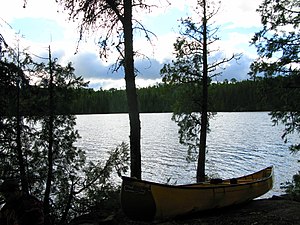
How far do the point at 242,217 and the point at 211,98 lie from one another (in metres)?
8.15

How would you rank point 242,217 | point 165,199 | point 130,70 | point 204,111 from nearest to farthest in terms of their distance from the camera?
point 165,199
point 242,217
point 130,70
point 204,111

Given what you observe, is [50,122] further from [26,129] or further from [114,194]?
[114,194]

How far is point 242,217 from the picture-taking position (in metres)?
7.95

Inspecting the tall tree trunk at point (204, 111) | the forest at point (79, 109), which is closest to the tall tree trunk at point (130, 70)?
the forest at point (79, 109)

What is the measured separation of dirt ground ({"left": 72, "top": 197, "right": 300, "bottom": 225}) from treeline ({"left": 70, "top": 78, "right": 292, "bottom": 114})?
3434mm

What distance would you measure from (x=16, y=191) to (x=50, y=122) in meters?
6.46

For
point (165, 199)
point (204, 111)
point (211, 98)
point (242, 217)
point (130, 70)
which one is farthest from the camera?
point (211, 98)

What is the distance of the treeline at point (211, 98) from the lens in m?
12.3

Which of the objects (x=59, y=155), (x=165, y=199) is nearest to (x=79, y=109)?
(x=59, y=155)

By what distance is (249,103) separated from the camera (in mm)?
104000

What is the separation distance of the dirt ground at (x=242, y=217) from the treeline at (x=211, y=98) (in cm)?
343

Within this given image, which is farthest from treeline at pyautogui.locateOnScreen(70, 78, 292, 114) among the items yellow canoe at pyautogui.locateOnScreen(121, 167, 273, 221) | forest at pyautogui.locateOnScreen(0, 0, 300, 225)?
yellow canoe at pyautogui.locateOnScreen(121, 167, 273, 221)

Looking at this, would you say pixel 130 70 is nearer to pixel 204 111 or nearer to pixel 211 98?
pixel 204 111

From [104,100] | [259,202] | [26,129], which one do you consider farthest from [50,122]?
[104,100]
